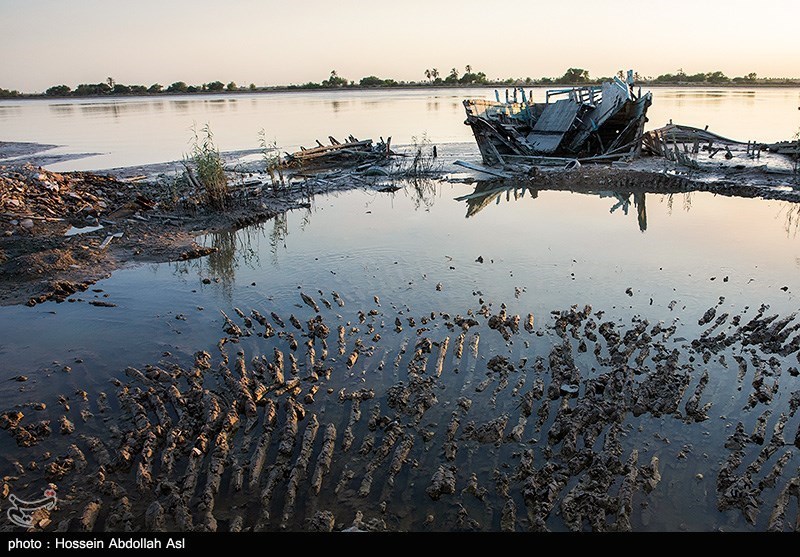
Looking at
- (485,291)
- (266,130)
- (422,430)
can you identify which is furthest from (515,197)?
(266,130)

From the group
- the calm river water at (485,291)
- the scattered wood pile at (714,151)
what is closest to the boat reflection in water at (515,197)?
the calm river water at (485,291)

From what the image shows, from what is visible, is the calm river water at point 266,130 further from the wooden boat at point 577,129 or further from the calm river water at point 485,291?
the calm river water at point 485,291

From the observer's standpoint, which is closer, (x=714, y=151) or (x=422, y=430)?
(x=422, y=430)

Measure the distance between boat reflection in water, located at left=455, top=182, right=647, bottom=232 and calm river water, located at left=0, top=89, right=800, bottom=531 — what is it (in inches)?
6.2

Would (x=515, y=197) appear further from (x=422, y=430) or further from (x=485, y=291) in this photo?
(x=422, y=430)

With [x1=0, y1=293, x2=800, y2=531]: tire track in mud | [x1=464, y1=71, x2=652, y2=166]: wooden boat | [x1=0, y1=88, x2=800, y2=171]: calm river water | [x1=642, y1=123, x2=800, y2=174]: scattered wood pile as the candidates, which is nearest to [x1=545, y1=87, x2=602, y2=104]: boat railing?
[x1=464, y1=71, x2=652, y2=166]: wooden boat

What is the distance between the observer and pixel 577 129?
67.2 ft

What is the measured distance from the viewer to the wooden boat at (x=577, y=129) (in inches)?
747

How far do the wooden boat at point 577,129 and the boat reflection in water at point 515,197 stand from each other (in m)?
3.01

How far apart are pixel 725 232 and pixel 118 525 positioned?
11815 mm

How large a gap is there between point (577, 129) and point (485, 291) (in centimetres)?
1525

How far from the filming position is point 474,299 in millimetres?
7477
